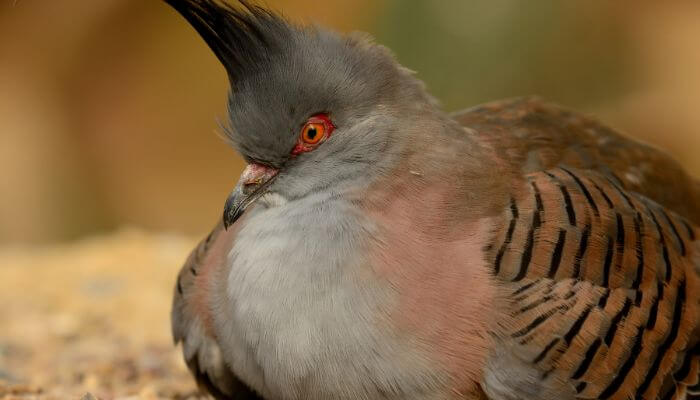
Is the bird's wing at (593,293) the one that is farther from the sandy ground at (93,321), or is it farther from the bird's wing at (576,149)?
the sandy ground at (93,321)

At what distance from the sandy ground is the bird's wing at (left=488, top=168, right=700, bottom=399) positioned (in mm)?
2043

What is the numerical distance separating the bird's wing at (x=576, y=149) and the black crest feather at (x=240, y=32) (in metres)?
1.21

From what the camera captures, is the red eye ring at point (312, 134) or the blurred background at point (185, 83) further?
the blurred background at point (185, 83)

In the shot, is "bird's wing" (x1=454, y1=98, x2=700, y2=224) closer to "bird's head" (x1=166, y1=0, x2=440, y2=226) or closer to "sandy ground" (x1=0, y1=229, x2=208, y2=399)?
"bird's head" (x1=166, y1=0, x2=440, y2=226)

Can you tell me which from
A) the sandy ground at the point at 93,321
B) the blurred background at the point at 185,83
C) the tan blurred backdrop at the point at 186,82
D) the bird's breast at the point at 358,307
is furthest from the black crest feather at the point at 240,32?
the tan blurred backdrop at the point at 186,82

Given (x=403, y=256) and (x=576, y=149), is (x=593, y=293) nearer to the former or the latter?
(x=403, y=256)

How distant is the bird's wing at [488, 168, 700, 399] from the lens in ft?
14.7

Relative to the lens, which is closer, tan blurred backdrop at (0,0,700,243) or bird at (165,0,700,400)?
bird at (165,0,700,400)

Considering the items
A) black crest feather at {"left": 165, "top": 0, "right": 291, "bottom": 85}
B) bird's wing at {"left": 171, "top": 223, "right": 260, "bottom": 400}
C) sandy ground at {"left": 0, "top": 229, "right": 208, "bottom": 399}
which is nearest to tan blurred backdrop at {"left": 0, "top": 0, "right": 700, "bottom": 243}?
sandy ground at {"left": 0, "top": 229, "right": 208, "bottom": 399}

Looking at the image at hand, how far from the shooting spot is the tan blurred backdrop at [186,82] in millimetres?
11570

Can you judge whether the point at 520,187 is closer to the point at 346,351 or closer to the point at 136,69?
the point at 346,351

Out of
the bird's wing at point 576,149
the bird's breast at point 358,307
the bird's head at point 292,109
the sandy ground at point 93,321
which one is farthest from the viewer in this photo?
the sandy ground at point 93,321

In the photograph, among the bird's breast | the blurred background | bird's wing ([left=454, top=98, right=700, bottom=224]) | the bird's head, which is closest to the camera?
the bird's breast

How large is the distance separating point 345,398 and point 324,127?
1.20m
